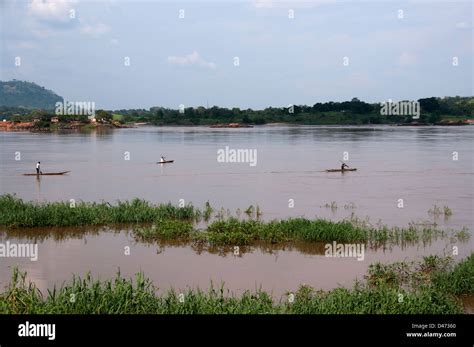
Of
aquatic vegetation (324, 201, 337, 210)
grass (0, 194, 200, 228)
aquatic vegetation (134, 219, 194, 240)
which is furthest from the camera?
aquatic vegetation (324, 201, 337, 210)

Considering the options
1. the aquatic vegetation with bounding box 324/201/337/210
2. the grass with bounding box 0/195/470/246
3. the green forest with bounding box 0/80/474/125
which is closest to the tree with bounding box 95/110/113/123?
the green forest with bounding box 0/80/474/125

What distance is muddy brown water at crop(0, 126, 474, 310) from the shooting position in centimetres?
1341

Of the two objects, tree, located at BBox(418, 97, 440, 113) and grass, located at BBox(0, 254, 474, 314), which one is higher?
tree, located at BBox(418, 97, 440, 113)

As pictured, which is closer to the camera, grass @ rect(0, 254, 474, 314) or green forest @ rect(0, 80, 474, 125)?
grass @ rect(0, 254, 474, 314)

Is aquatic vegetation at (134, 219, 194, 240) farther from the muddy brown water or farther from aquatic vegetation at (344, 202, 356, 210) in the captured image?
aquatic vegetation at (344, 202, 356, 210)

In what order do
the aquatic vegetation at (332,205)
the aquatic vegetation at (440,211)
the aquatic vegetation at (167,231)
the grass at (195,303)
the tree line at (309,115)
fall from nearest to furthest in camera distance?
the grass at (195,303), the aquatic vegetation at (167,231), the aquatic vegetation at (440,211), the aquatic vegetation at (332,205), the tree line at (309,115)

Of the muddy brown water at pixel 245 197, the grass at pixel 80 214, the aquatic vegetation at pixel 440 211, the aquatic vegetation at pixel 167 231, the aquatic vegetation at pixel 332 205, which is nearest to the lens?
the muddy brown water at pixel 245 197

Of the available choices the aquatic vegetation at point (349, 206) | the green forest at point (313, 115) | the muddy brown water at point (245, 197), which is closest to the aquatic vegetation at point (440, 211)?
the muddy brown water at point (245, 197)

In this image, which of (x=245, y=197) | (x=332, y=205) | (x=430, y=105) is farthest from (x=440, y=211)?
(x=430, y=105)

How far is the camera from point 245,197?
23.8 meters

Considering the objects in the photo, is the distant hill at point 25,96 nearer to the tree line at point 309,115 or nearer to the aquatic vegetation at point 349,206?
the tree line at point 309,115

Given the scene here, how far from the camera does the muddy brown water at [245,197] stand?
13.4 m
